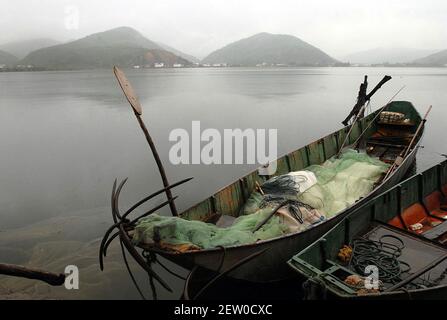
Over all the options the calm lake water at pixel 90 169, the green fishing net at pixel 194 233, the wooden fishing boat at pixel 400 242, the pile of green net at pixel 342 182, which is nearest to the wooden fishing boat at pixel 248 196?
the green fishing net at pixel 194 233

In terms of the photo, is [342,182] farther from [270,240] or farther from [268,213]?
[270,240]

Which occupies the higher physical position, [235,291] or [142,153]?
[142,153]

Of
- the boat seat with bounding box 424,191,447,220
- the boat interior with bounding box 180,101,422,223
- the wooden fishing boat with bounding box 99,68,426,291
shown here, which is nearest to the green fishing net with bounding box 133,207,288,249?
the wooden fishing boat with bounding box 99,68,426,291

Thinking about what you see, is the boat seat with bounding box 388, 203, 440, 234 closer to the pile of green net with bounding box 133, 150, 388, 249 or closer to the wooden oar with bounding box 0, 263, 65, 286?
the pile of green net with bounding box 133, 150, 388, 249

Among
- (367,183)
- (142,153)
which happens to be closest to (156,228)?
(367,183)

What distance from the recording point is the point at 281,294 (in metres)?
7.45

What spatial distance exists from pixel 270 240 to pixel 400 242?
9.70ft

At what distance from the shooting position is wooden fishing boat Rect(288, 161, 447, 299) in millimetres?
5508

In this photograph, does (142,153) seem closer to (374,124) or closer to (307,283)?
(374,124)

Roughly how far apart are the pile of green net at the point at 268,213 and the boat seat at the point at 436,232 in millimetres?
1848

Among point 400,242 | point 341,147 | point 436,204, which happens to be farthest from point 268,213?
point 341,147

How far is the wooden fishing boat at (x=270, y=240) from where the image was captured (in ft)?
21.1

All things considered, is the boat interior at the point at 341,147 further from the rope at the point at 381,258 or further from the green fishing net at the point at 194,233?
the rope at the point at 381,258
